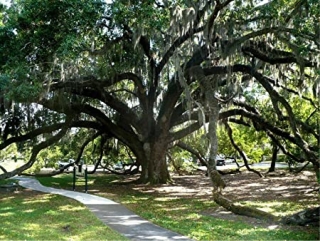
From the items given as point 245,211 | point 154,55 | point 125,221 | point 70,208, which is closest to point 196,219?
point 245,211

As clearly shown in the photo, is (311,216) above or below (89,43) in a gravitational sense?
below

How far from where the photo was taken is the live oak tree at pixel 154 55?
10094mm

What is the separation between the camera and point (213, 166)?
Result: 35.0ft

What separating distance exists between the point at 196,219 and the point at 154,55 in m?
6.75

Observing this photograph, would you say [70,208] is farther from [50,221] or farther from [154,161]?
[154,161]

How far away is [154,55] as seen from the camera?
1378 centimetres

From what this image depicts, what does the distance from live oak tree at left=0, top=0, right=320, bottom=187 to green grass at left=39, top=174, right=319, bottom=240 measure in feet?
5.26

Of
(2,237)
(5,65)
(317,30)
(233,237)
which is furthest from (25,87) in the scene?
(317,30)

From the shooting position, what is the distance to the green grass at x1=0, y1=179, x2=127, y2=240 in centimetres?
701

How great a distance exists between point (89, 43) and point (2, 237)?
5842 millimetres

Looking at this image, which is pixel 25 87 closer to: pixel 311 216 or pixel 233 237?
pixel 233 237

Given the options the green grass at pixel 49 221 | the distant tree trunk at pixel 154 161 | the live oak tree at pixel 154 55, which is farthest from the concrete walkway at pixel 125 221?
the distant tree trunk at pixel 154 161

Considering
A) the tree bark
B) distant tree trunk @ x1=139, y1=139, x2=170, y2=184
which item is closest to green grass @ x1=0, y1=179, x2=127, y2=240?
the tree bark

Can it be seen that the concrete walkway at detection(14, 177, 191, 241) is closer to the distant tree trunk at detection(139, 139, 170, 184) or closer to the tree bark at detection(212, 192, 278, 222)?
the tree bark at detection(212, 192, 278, 222)
